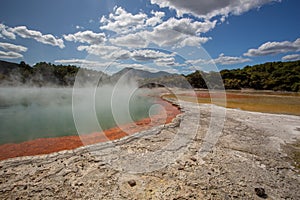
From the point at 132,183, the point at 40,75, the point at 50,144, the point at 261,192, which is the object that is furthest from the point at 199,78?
the point at 132,183

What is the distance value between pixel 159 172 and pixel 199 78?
42.3 m

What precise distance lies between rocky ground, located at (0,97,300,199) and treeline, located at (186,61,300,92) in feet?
122

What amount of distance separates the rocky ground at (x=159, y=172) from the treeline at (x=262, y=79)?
37.2 metres

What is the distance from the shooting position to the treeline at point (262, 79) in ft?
108

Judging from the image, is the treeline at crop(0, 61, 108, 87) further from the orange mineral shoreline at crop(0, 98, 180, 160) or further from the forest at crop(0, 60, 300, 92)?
the orange mineral shoreline at crop(0, 98, 180, 160)

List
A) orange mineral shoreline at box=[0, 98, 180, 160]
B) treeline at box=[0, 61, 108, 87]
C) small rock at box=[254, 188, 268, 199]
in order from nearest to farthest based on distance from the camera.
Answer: small rock at box=[254, 188, 268, 199] < orange mineral shoreline at box=[0, 98, 180, 160] < treeline at box=[0, 61, 108, 87]

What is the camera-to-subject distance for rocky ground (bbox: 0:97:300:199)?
8.32ft

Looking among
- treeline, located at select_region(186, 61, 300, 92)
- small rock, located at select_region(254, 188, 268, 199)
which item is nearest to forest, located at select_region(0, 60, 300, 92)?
treeline, located at select_region(186, 61, 300, 92)

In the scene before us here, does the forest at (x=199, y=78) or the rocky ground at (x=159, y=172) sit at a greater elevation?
the forest at (x=199, y=78)

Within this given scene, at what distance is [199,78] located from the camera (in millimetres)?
42844

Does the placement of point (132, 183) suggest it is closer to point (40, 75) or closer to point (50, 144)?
point (50, 144)

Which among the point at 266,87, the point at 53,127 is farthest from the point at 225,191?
the point at 266,87

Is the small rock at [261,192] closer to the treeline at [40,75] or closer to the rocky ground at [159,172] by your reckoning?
the rocky ground at [159,172]

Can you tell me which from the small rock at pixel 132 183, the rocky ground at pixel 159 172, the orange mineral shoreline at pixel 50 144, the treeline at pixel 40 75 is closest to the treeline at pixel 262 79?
the treeline at pixel 40 75
